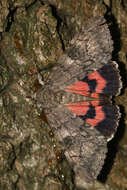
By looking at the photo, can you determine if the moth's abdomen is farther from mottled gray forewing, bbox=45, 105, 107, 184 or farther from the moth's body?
mottled gray forewing, bbox=45, 105, 107, 184

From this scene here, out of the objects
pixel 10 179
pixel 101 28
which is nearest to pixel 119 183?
pixel 10 179

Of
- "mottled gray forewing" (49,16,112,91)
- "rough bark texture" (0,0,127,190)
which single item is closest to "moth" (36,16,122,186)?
"mottled gray forewing" (49,16,112,91)

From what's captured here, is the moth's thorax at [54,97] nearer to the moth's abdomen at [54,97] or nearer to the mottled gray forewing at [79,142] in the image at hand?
the moth's abdomen at [54,97]

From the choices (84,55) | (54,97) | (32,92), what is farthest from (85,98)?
(32,92)

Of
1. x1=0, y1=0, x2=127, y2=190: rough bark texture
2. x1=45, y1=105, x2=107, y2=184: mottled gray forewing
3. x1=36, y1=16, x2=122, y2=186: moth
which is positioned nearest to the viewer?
x1=45, y1=105, x2=107, y2=184: mottled gray forewing

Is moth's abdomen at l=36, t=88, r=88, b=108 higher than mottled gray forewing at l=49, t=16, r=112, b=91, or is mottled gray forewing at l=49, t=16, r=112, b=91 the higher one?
mottled gray forewing at l=49, t=16, r=112, b=91

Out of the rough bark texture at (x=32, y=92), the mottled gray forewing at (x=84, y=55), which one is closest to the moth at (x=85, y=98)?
the mottled gray forewing at (x=84, y=55)
